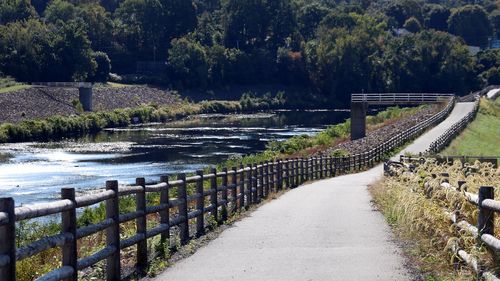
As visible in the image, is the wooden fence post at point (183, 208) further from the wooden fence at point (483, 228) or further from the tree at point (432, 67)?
the tree at point (432, 67)

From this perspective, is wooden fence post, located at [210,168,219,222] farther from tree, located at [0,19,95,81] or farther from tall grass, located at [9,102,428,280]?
tree, located at [0,19,95,81]

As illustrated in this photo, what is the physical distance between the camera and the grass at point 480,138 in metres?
54.3

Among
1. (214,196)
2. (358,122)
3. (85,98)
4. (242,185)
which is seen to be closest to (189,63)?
(85,98)

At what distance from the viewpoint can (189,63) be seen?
476 feet

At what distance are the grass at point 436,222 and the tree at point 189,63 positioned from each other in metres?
128

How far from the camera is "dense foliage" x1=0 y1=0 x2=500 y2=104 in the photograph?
14225 cm

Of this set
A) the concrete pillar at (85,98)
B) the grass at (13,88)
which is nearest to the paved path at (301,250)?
the grass at (13,88)

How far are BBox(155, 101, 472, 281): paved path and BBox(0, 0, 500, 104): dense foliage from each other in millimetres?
104922

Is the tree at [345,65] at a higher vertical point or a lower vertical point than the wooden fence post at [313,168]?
higher

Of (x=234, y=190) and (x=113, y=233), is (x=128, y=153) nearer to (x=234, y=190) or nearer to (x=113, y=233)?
(x=234, y=190)

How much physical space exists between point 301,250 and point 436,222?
231 cm

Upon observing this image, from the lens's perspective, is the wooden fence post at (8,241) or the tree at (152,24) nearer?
the wooden fence post at (8,241)

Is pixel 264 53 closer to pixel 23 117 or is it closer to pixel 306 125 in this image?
pixel 306 125

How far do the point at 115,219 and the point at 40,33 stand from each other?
115m
